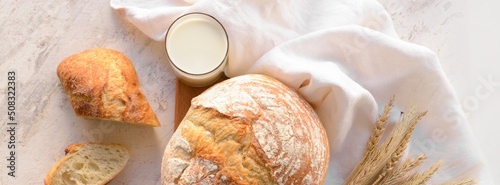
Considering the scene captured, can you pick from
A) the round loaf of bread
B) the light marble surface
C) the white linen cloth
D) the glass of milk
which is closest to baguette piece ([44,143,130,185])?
the light marble surface

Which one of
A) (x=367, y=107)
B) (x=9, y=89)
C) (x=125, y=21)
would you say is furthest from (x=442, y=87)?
(x=9, y=89)

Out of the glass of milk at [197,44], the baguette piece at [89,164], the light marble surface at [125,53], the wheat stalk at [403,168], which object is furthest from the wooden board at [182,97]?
the wheat stalk at [403,168]

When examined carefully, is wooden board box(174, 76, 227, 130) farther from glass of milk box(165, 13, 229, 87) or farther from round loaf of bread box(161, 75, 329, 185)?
round loaf of bread box(161, 75, 329, 185)

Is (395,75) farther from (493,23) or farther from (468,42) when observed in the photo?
(493,23)

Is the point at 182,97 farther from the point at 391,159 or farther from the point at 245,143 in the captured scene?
the point at 391,159

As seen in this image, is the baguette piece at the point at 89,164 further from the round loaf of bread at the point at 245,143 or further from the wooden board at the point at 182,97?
the round loaf of bread at the point at 245,143

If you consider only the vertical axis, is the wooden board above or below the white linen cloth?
below

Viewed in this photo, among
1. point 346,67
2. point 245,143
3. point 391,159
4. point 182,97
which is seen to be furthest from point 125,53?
point 391,159
